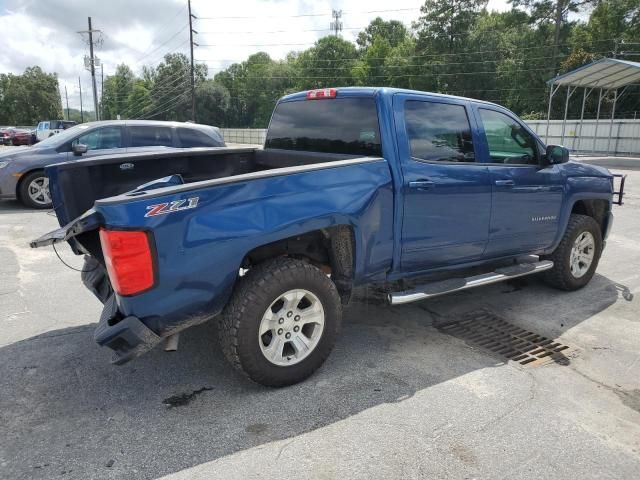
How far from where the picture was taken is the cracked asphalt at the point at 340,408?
2.66 metres

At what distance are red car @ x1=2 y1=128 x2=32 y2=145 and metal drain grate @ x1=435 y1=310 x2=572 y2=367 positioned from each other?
4105 cm

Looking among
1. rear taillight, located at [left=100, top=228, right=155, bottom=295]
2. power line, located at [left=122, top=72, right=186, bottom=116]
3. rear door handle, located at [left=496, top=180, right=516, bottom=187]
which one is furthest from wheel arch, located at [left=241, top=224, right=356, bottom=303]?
power line, located at [left=122, top=72, right=186, bottom=116]

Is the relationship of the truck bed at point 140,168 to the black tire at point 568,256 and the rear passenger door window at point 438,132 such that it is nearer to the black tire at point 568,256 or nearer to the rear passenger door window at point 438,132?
the rear passenger door window at point 438,132

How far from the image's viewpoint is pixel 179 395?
10.9 ft

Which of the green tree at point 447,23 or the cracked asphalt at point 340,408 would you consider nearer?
the cracked asphalt at point 340,408

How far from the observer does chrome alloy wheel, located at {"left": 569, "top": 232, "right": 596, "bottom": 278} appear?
18.0 ft

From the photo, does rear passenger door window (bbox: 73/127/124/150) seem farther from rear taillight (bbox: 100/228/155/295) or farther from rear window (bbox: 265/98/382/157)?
rear taillight (bbox: 100/228/155/295)

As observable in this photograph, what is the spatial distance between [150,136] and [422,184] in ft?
25.4

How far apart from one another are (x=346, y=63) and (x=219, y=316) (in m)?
83.1

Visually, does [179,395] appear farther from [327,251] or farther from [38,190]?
[38,190]

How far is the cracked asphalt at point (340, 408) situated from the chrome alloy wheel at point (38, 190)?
5.83m

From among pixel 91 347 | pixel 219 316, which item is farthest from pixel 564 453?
pixel 91 347

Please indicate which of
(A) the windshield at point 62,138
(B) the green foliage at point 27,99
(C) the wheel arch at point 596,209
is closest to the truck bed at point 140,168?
(C) the wheel arch at point 596,209

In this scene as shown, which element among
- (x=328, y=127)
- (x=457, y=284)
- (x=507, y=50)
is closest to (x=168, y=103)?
(x=507, y=50)
